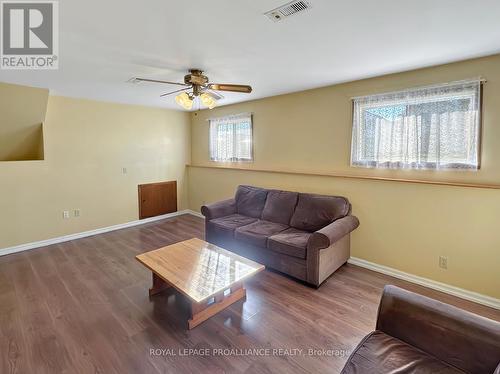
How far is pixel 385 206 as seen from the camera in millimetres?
3002

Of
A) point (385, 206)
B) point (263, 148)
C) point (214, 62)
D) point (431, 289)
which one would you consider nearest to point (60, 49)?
point (214, 62)

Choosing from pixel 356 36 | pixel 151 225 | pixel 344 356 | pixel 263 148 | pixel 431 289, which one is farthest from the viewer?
pixel 151 225

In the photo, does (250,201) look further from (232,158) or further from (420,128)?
(420,128)

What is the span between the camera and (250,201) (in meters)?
3.99

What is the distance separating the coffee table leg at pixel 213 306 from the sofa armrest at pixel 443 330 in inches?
48.4

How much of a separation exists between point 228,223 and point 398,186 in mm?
2145

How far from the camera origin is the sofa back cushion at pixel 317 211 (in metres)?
3.13

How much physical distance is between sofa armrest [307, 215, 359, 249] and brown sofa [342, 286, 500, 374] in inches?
39.6

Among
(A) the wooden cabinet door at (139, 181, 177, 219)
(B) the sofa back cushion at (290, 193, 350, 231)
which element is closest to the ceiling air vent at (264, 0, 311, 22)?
(B) the sofa back cushion at (290, 193, 350, 231)

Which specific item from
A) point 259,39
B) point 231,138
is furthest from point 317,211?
point 231,138

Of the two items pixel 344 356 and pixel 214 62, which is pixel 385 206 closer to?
pixel 344 356

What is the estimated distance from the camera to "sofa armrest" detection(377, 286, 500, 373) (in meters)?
1.22

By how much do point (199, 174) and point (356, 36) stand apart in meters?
4.08

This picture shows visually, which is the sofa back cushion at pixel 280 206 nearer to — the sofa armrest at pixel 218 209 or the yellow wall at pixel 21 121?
the sofa armrest at pixel 218 209
